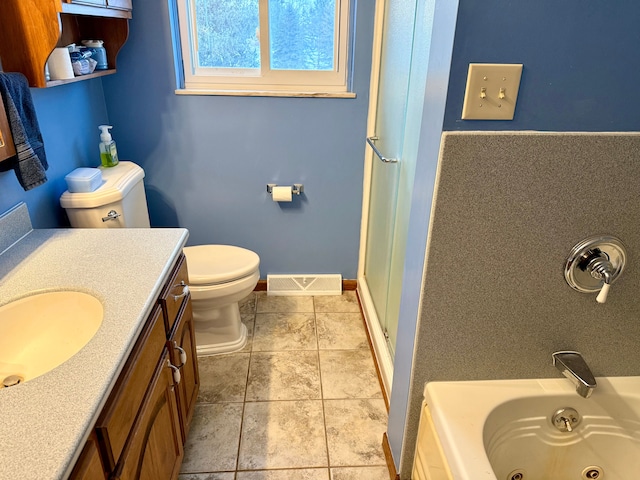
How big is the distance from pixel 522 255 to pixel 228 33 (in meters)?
1.76

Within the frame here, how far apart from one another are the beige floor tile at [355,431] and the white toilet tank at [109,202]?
1.13 m

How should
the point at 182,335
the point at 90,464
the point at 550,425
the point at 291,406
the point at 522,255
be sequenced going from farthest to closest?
the point at 291,406, the point at 182,335, the point at 550,425, the point at 522,255, the point at 90,464

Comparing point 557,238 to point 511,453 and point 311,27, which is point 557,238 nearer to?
point 511,453

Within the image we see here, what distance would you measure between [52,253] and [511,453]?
1472mm

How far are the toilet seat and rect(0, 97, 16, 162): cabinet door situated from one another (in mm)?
828

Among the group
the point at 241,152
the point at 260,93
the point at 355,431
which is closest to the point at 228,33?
the point at 260,93

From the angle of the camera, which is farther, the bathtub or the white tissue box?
the white tissue box

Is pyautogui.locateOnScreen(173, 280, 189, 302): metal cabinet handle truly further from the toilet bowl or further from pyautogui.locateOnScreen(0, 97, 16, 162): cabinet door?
pyautogui.locateOnScreen(0, 97, 16, 162): cabinet door

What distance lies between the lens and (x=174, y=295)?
1.41m

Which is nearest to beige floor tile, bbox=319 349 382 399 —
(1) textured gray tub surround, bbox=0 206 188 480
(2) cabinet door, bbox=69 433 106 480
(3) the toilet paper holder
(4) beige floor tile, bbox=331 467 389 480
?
(4) beige floor tile, bbox=331 467 389 480

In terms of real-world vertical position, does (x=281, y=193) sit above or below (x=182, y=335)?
above

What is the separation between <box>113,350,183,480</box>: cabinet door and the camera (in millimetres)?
1052

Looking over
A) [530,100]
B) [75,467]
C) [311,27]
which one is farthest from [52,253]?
[311,27]

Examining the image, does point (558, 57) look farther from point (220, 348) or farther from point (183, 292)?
point (220, 348)
